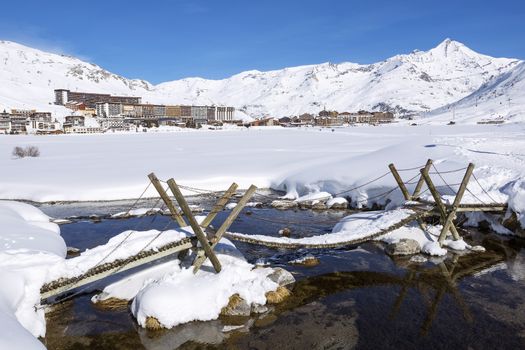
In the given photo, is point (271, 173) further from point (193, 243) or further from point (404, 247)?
point (193, 243)

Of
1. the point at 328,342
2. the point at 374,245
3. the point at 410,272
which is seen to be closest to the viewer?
the point at 328,342

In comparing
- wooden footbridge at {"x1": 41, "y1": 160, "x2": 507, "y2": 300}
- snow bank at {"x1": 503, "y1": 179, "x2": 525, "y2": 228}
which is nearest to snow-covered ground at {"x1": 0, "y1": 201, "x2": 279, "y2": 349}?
wooden footbridge at {"x1": 41, "y1": 160, "x2": 507, "y2": 300}

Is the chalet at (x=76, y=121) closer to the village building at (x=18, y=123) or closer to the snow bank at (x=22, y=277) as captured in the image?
the village building at (x=18, y=123)

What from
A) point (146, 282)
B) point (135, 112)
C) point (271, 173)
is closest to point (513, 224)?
point (146, 282)

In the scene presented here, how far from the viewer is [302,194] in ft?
89.7

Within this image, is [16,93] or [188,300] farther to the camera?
[16,93]

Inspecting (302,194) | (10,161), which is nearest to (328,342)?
(302,194)

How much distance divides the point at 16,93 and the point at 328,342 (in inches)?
8405

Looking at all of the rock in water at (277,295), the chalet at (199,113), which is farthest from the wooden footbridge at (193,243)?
the chalet at (199,113)

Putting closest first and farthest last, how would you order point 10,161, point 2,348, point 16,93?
point 2,348
point 10,161
point 16,93

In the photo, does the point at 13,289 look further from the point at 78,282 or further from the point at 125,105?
the point at 125,105

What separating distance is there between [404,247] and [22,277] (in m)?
12.7

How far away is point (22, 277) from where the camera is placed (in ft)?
34.1

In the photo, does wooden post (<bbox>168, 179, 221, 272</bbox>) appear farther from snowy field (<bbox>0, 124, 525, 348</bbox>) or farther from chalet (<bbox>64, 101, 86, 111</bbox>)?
chalet (<bbox>64, 101, 86, 111</bbox>)
